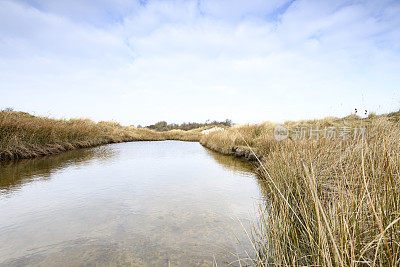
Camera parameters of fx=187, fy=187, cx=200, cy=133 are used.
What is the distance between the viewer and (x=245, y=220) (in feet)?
7.48

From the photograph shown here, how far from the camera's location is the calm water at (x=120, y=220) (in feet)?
5.27

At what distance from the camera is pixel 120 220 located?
2211 mm

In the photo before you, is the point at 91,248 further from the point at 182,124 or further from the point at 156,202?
the point at 182,124

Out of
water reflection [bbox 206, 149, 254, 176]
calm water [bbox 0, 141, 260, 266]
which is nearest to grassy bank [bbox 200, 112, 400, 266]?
calm water [bbox 0, 141, 260, 266]

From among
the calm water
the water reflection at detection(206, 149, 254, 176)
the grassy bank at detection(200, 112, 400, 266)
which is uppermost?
the grassy bank at detection(200, 112, 400, 266)

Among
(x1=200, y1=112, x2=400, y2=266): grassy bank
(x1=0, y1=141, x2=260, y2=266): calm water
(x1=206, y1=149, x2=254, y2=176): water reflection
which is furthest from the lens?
(x1=206, y1=149, x2=254, y2=176): water reflection

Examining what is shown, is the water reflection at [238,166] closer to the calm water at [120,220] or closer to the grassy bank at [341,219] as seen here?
the calm water at [120,220]

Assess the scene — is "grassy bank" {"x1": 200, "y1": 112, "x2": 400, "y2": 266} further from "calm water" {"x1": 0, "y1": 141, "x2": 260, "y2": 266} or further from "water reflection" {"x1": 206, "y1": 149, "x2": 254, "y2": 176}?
"water reflection" {"x1": 206, "y1": 149, "x2": 254, "y2": 176}

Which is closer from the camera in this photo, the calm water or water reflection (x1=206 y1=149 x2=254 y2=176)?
the calm water

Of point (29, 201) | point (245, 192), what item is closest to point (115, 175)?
point (29, 201)

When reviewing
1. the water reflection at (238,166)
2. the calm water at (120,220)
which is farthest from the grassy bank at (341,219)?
the water reflection at (238,166)

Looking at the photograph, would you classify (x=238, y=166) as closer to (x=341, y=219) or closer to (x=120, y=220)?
(x=120, y=220)

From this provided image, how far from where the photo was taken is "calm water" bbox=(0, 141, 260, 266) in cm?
161

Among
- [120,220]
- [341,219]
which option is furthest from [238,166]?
[341,219]
